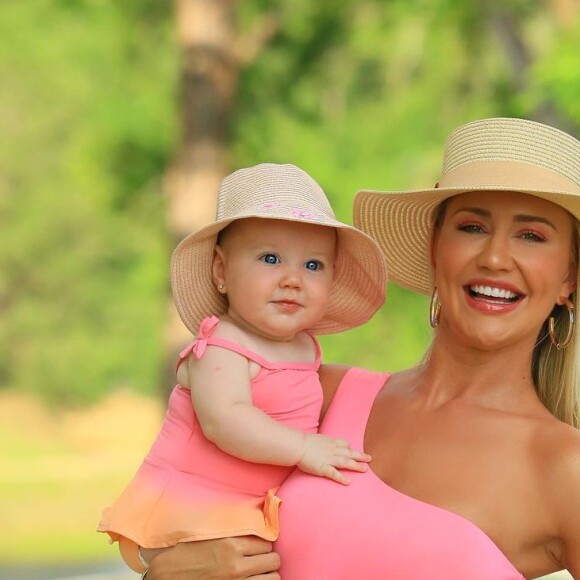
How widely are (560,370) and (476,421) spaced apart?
0.65 feet

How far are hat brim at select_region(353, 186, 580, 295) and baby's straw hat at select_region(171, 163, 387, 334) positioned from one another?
12 centimetres

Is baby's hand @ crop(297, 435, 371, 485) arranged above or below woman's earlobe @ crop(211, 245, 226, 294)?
below

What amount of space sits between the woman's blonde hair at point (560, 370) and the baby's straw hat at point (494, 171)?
136 mm

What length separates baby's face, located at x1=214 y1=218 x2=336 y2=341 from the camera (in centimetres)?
225

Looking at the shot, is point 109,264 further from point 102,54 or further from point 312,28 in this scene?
point 312,28

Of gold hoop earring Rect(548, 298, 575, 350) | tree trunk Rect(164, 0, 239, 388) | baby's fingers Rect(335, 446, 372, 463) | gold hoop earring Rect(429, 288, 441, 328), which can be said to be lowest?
baby's fingers Rect(335, 446, 372, 463)

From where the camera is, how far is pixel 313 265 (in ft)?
7.57

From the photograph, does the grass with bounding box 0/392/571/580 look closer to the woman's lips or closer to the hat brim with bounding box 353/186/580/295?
the hat brim with bounding box 353/186/580/295

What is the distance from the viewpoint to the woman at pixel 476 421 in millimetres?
2098

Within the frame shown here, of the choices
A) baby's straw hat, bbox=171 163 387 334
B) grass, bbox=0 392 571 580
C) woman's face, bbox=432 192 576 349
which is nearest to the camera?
woman's face, bbox=432 192 576 349

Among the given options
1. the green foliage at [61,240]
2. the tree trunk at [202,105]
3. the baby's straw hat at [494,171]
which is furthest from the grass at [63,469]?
the baby's straw hat at [494,171]

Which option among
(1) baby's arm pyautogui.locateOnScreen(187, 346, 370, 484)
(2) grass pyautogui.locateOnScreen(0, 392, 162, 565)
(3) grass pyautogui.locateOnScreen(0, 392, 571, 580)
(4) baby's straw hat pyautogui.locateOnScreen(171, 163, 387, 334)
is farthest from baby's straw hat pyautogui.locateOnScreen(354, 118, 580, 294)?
(2) grass pyautogui.locateOnScreen(0, 392, 162, 565)

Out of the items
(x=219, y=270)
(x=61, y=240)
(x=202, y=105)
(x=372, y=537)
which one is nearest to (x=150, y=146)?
(x=202, y=105)

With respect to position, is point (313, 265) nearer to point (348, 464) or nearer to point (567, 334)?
point (348, 464)
